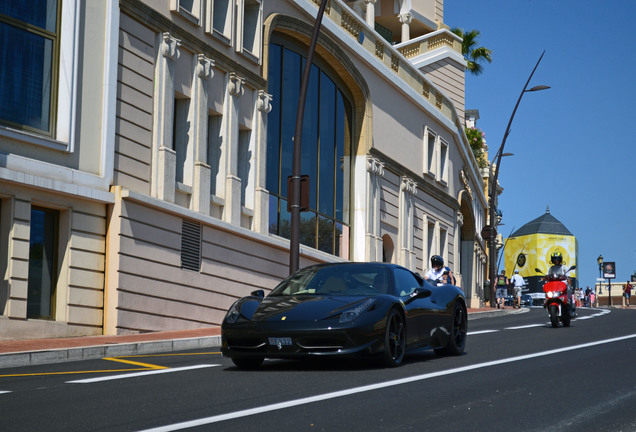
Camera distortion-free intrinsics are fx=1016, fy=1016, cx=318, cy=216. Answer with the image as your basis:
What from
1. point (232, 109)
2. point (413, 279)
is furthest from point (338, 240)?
point (413, 279)

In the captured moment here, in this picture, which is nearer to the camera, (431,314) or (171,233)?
(431,314)

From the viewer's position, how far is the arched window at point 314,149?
29297mm

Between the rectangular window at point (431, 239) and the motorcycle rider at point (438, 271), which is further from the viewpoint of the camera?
the rectangular window at point (431, 239)

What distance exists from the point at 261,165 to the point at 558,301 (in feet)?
30.6

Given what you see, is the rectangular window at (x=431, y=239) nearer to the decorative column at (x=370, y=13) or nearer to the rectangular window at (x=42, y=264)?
the decorative column at (x=370, y=13)

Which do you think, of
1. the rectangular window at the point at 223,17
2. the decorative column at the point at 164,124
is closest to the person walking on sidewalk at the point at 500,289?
the rectangular window at the point at 223,17

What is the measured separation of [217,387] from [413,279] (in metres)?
4.13

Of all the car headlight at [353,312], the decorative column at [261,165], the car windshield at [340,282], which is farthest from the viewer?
the decorative column at [261,165]

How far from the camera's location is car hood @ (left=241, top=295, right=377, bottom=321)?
35.4 ft

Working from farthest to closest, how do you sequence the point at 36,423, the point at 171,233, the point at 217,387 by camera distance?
the point at 171,233 → the point at 217,387 → the point at 36,423

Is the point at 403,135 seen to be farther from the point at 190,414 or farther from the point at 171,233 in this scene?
the point at 190,414

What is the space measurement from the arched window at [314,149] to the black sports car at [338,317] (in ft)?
53.6

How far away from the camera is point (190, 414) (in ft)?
24.8

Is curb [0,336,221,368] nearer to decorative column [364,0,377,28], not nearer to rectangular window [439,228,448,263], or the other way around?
rectangular window [439,228,448,263]
